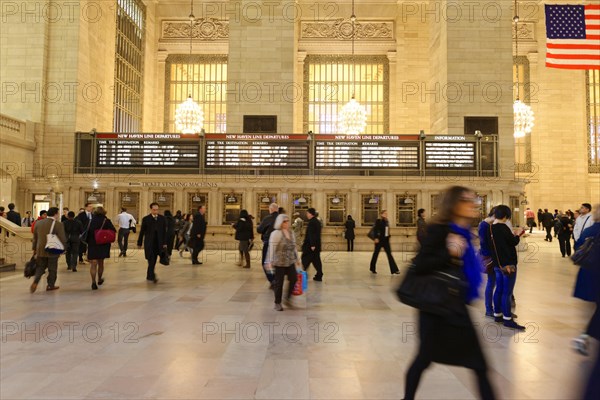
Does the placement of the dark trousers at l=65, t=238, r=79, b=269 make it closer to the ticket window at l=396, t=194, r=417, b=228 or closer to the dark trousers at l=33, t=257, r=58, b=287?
the dark trousers at l=33, t=257, r=58, b=287

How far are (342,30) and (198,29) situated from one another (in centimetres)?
963

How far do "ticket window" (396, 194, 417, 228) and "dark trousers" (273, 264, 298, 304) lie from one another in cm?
1000

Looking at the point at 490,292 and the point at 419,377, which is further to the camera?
the point at 490,292

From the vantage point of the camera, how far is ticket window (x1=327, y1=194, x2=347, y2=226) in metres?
16.2

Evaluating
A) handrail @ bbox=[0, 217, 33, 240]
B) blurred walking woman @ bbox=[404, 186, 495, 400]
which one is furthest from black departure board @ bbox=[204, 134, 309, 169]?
blurred walking woman @ bbox=[404, 186, 495, 400]

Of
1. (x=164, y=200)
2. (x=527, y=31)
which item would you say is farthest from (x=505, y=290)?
(x=527, y=31)

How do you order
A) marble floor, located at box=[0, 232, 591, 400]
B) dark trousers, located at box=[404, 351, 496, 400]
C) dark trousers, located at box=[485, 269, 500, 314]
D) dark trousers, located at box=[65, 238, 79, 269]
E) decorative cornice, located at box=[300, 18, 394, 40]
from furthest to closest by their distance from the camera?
decorative cornice, located at box=[300, 18, 394, 40]
dark trousers, located at box=[65, 238, 79, 269]
dark trousers, located at box=[485, 269, 500, 314]
marble floor, located at box=[0, 232, 591, 400]
dark trousers, located at box=[404, 351, 496, 400]

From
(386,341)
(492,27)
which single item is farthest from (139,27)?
(386,341)

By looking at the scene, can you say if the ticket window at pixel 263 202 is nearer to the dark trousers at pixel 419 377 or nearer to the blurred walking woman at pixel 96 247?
the blurred walking woman at pixel 96 247

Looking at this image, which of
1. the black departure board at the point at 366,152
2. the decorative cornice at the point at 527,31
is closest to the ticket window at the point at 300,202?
the black departure board at the point at 366,152

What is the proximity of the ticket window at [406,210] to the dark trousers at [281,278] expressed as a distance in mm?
10001

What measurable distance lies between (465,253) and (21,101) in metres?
19.6

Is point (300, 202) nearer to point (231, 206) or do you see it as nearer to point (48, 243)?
point (231, 206)

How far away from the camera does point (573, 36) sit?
1233cm
